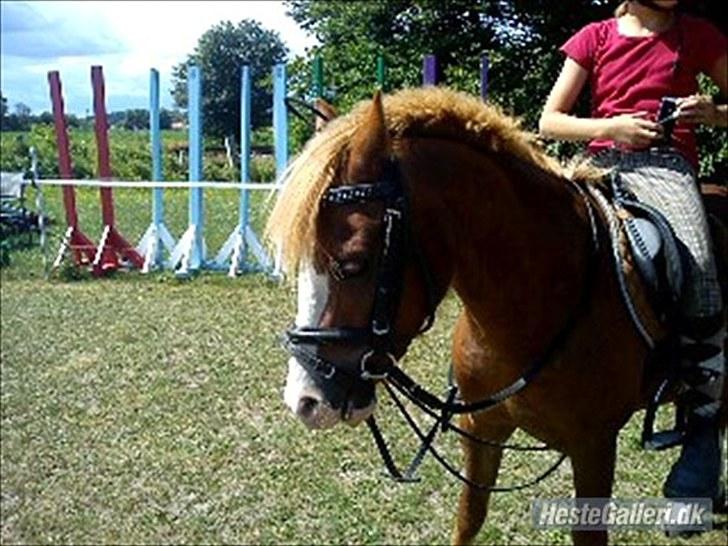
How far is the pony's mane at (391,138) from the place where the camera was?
1.90m

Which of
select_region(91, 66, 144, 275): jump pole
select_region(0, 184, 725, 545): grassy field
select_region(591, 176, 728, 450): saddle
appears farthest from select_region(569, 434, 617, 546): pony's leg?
select_region(91, 66, 144, 275): jump pole

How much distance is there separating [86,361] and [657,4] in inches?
184

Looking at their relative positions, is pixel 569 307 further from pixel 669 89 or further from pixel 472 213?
pixel 669 89

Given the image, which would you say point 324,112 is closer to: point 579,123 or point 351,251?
point 351,251

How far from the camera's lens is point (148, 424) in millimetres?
4879

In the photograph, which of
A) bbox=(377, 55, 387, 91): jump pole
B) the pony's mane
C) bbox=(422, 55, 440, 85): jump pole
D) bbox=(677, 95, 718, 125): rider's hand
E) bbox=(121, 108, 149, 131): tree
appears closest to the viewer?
the pony's mane

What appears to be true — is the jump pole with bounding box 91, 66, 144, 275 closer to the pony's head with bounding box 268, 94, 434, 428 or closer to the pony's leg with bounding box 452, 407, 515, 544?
the pony's leg with bounding box 452, 407, 515, 544

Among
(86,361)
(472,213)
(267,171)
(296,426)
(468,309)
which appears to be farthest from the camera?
(267,171)

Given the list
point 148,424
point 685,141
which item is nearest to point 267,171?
point 148,424

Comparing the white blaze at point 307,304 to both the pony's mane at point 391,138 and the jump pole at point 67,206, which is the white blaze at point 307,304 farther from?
the jump pole at point 67,206

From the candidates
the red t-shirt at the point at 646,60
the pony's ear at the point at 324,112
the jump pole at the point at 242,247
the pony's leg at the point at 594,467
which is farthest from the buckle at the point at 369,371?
the jump pole at the point at 242,247

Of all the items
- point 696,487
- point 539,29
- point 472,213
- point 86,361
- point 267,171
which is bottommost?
point 86,361

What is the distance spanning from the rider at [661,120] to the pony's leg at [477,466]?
21.3 inches

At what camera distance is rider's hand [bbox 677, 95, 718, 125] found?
229 cm
